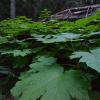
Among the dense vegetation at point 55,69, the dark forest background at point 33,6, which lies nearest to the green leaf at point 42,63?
the dense vegetation at point 55,69

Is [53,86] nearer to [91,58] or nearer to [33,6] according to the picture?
[91,58]

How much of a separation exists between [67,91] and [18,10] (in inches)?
774

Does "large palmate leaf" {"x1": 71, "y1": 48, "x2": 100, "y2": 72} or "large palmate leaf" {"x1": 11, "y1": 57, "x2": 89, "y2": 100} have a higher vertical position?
"large palmate leaf" {"x1": 71, "y1": 48, "x2": 100, "y2": 72}

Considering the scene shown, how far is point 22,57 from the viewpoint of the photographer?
1743 millimetres

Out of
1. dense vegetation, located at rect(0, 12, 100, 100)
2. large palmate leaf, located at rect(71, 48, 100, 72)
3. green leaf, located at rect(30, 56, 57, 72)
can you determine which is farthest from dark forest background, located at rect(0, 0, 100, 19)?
large palmate leaf, located at rect(71, 48, 100, 72)

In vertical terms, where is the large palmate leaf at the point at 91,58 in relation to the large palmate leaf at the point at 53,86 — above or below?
above

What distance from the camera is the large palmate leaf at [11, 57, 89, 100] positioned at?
1.20 meters

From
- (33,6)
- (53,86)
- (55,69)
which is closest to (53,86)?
(53,86)

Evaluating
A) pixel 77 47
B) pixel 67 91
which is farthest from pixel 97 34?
pixel 67 91

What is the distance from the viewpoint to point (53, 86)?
1.25 m

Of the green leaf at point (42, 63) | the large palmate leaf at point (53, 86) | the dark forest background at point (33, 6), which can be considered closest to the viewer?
the large palmate leaf at point (53, 86)

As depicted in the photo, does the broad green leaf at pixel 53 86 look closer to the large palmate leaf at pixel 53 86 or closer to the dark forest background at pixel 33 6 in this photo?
the large palmate leaf at pixel 53 86

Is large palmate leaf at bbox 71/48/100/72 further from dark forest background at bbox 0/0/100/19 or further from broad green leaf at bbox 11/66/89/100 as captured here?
dark forest background at bbox 0/0/100/19

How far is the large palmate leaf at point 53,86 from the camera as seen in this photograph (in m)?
Answer: 1.20
